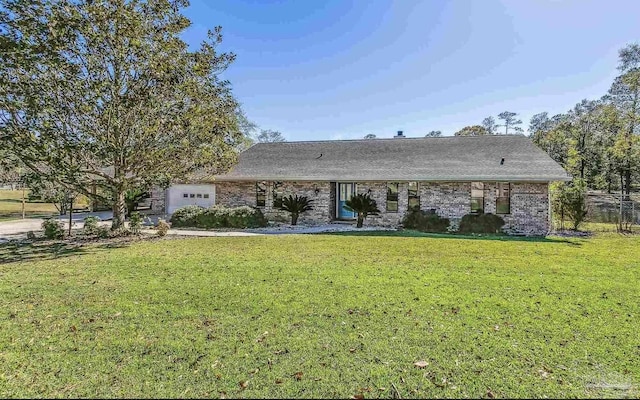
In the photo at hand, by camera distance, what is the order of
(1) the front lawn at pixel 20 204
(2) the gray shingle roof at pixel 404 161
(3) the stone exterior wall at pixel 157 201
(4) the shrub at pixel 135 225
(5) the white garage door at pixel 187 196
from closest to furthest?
1. (4) the shrub at pixel 135 225
2. (2) the gray shingle roof at pixel 404 161
3. (5) the white garage door at pixel 187 196
4. (3) the stone exterior wall at pixel 157 201
5. (1) the front lawn at pixel 20 204

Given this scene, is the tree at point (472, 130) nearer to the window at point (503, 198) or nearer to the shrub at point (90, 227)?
the window at point (503, 198)

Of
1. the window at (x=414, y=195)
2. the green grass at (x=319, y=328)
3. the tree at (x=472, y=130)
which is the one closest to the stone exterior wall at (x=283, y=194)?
the window at (x=414, y=195)

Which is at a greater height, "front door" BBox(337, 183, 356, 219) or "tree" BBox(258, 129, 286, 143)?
"tree" BBox(258, 129, 286, 143)

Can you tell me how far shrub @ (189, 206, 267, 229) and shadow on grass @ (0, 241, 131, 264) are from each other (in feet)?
16.3

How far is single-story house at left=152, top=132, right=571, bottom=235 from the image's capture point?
50.1 feet

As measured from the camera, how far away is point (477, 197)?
1581cm

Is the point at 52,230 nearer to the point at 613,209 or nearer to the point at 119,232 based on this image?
the point at 119,232

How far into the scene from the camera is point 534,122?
179ft

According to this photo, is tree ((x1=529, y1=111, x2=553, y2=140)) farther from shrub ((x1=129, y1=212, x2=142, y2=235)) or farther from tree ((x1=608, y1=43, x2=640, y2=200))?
shrub ((x1=129, y1=212, x2=142, y2=235))

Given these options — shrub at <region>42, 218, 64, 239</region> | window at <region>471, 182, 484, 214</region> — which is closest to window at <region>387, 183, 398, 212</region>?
window at <region>471, 182, 484, 214</region>

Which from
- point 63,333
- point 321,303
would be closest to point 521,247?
point 321,303

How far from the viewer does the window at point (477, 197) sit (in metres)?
15.8

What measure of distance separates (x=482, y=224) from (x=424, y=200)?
100 inches

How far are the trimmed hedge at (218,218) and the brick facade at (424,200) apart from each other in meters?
1.97
